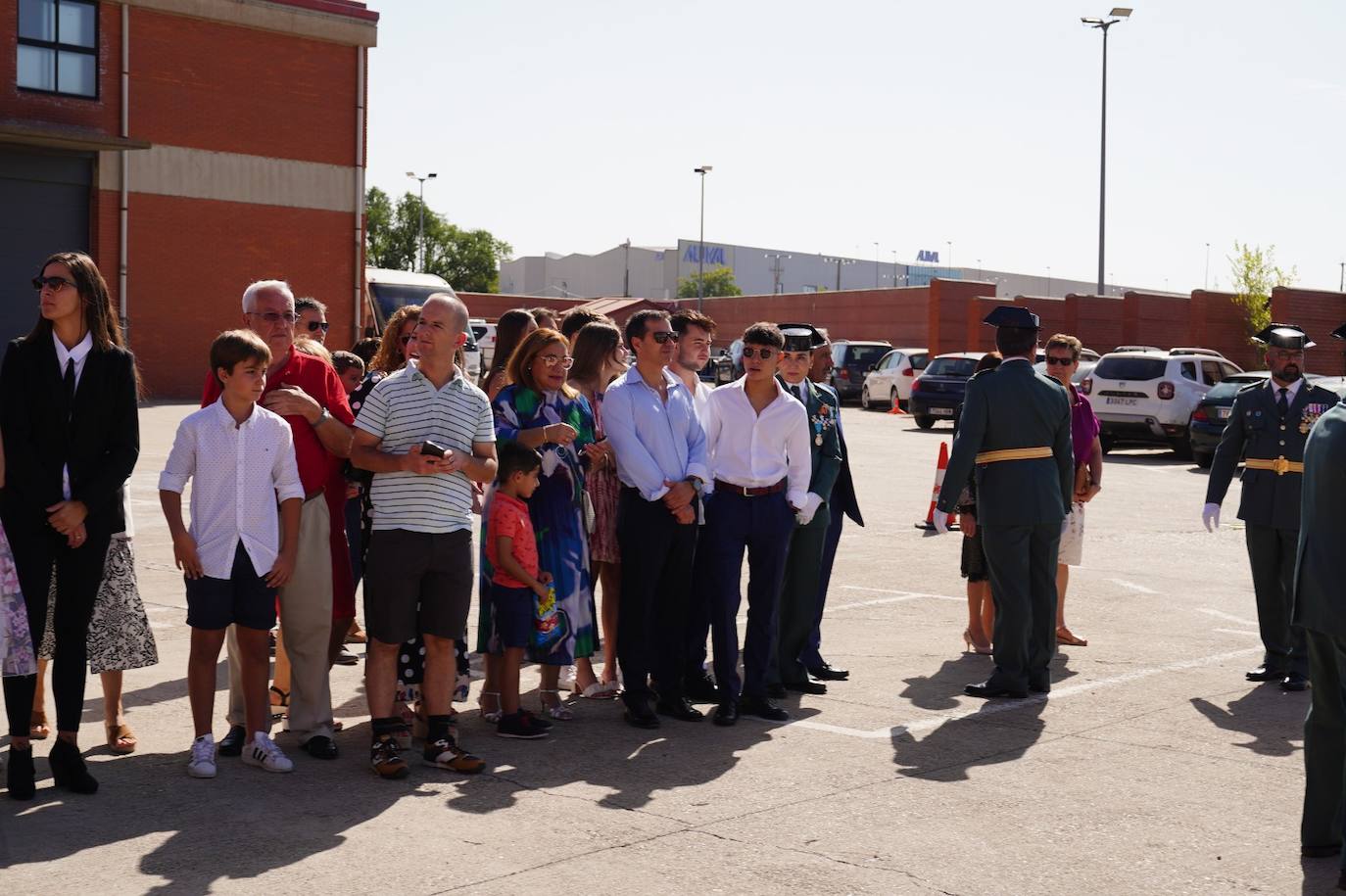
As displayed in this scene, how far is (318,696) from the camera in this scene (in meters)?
6.38

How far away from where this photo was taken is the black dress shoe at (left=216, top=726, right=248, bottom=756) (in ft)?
20.5

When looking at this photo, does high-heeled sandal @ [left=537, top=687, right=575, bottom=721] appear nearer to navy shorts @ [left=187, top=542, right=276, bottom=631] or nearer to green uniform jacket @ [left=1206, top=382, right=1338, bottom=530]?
navy shorts @ [left=187, top=542, right=276, bottom=631]

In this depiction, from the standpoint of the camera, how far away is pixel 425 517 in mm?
6039

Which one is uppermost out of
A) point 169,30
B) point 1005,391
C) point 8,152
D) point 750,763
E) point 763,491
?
point 169,30

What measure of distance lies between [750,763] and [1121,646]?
3787 millimetres

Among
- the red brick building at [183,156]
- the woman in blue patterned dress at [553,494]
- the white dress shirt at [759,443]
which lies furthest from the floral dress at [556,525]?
the red brick building at [183,156]

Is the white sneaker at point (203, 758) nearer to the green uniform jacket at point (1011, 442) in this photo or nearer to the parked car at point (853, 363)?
the green uniform jacket at point (1011, 442)

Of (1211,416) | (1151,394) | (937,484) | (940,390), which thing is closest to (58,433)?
(937,484)

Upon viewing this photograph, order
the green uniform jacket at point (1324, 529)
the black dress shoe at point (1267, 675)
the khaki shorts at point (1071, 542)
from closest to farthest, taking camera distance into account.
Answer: the green uniform jacket at point (1324, 529) < the black dress shoe at point (1267, 675) < the khaki shorts at point (1071, 542)

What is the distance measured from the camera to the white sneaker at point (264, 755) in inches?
236

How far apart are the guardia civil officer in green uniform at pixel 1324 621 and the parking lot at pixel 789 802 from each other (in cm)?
16

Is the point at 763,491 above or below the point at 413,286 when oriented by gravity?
below

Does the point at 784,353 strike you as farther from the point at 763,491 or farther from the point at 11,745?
the point at 11,745

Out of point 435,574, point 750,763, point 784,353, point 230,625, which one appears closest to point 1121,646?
point 784,353
